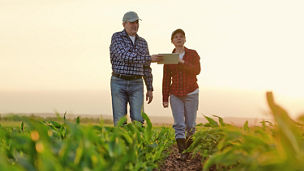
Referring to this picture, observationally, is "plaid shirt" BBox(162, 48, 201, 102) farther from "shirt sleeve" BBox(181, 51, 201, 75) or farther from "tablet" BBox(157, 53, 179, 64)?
"tablet" BBox(157, 53, 179, 64)

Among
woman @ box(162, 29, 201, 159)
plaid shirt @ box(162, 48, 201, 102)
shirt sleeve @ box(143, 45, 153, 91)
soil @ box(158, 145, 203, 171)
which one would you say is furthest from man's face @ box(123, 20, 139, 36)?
soil @ box(158, 145, 203, 171)

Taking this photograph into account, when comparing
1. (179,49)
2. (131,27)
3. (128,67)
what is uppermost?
(131,27)

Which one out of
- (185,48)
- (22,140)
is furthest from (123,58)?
(22,140)

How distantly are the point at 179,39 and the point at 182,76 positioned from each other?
0.59 metres

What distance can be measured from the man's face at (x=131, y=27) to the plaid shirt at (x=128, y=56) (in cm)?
11

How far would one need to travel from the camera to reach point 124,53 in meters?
6.30

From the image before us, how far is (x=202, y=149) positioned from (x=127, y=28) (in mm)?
3096

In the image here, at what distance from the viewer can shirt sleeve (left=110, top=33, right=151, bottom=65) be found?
620cm

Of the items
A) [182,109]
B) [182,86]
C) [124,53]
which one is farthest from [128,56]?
[182,109]

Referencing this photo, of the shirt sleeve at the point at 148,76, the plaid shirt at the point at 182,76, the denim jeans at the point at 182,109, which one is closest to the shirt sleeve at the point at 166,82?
the plaid shirt at the point at 182,76

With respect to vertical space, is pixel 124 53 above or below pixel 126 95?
above

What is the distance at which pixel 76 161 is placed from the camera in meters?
2.08

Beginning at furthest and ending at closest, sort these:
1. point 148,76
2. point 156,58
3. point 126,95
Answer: point 148,76 → point 126,95 → point 156,58

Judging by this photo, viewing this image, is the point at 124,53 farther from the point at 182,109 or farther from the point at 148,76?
the point at 182,109
